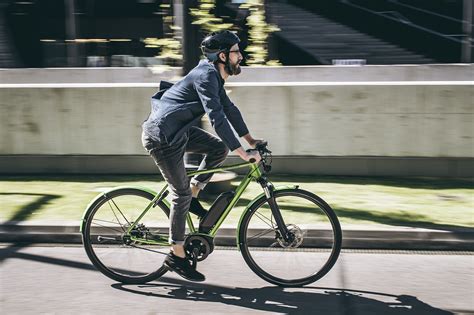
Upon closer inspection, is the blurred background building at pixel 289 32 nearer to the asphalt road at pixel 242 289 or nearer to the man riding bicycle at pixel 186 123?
the asphalt road at pixel 242 289

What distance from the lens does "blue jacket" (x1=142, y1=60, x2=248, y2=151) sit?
14.8ft

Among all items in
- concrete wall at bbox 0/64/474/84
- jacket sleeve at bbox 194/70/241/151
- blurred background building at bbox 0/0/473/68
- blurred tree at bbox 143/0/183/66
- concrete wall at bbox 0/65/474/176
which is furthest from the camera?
blurred background building at bbox 0/0/473/68

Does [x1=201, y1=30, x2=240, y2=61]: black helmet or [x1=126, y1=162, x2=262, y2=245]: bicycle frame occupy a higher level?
[x1=201, y1=30, x2=240, y2=61]: black helmet

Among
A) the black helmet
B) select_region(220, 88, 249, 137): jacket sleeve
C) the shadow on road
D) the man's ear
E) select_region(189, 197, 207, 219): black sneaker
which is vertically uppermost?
the black helmet

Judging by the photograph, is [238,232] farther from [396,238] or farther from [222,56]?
[396,238]

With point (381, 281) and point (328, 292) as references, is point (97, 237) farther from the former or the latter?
point (381, 281)

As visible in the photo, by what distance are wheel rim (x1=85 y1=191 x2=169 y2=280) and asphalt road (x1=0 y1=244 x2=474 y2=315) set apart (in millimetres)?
148

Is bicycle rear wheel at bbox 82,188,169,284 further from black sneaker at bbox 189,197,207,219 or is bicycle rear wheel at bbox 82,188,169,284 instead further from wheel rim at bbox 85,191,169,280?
black sneaker at bbox 189,197,207,219

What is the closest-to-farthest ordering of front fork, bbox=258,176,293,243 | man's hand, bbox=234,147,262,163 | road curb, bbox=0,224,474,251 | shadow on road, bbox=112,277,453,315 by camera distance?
shadow on road, bbox=112,277,453,315
man's hand, bbox=234,147,262,163
front fork, bbox=258,176,293,243
road curb, bbox=0,224,474,251

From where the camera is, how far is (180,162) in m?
4.71

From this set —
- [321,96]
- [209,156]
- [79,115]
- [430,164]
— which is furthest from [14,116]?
[430,164]

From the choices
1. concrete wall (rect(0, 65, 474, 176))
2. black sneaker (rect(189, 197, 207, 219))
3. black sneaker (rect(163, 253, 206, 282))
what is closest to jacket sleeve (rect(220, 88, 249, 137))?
black sneaker (rect(189, 197, 207, 219))

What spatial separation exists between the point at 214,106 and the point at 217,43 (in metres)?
Result: 0.50

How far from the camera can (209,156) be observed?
4.89 m
